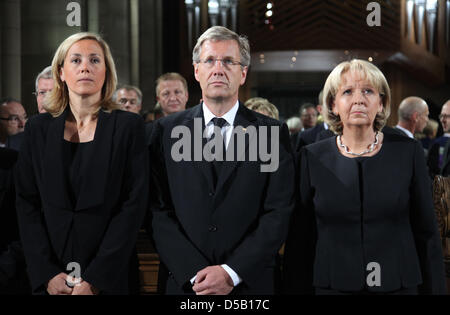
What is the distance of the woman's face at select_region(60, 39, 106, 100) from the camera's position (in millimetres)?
2424

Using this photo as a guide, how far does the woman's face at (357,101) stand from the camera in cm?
243

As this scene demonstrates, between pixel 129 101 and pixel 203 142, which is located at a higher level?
pixel 129 101

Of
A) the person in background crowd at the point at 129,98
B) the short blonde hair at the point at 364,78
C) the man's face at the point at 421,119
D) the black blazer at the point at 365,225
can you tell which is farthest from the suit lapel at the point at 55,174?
the man's face at the point at 421,119

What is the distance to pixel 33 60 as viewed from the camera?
6867 millimetres

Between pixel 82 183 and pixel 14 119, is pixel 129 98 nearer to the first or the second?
pixel 14 119

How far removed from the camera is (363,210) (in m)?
2.38

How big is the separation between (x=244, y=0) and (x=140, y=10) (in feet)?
7.67

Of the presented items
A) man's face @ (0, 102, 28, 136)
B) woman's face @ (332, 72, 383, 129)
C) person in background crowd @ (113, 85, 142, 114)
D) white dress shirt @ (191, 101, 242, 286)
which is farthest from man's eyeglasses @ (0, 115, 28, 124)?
woman's face @ (332, 72, 383, 129)

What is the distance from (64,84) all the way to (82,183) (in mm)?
488

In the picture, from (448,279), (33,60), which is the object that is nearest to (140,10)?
(33,60)

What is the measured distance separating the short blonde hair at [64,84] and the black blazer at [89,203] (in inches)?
3.2

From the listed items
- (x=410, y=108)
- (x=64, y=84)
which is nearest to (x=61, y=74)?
(x=64, y=84)
